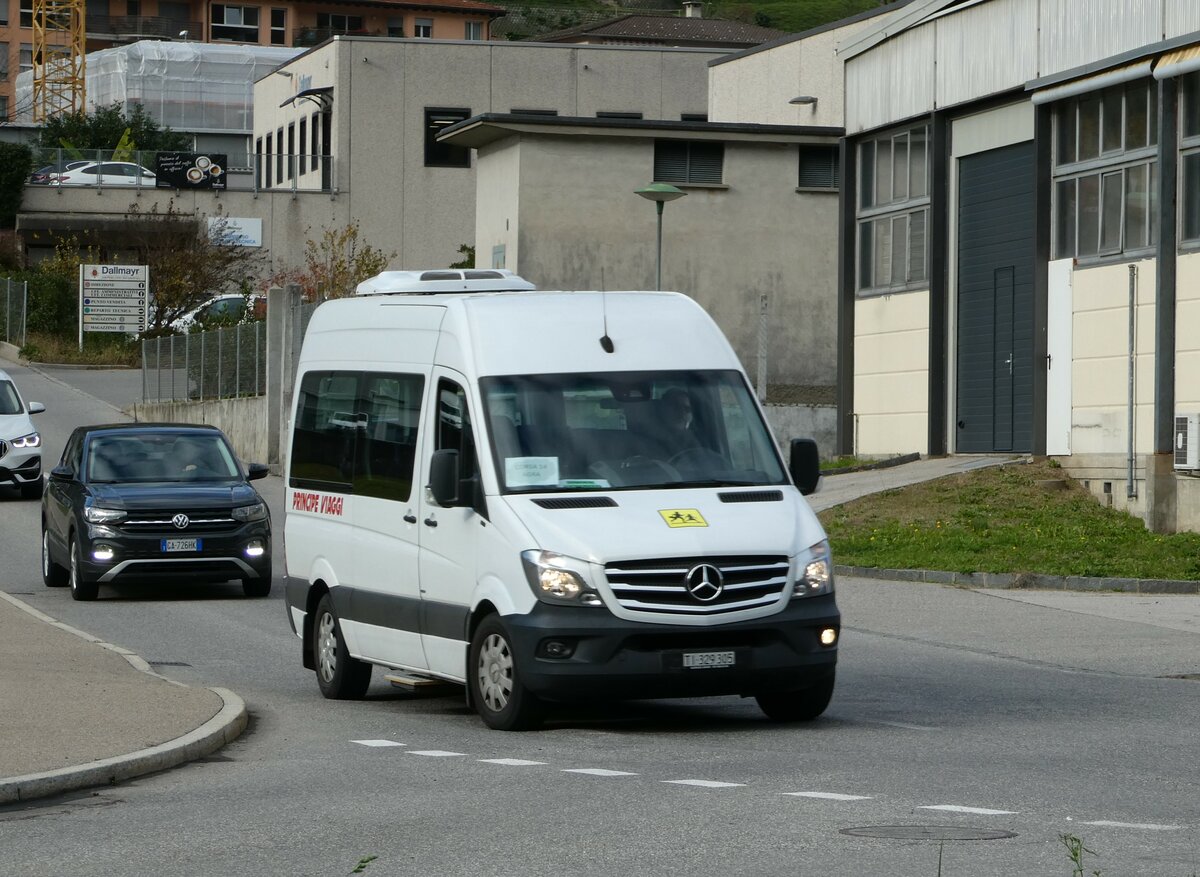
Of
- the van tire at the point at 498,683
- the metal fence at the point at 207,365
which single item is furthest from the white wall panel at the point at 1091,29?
the metal fence at the point at 207,365

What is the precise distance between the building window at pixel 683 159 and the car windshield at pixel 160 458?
18.8 metres

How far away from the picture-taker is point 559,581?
10.6 m

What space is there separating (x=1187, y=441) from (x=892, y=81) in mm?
9934

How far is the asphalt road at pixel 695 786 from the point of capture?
24.3 ft

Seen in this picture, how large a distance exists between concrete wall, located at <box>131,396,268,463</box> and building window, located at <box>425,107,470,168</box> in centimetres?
2554

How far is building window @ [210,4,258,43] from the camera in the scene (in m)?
119

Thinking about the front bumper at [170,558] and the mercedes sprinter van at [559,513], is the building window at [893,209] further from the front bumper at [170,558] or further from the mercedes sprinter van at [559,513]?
the mercedes sprinter van at [559,513]

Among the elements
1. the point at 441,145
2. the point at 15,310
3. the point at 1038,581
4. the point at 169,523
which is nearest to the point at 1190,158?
the point at 1038,581

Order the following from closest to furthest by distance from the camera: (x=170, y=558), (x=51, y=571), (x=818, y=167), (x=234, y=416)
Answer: (x=170, y=558) → (x=51, y=571) → (x=818, y=167) → (x=234, y=416)

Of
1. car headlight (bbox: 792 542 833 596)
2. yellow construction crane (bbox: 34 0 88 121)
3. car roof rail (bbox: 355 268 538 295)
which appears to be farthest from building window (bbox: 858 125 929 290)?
yellow construction crane (bbox: 34 0 88 121)

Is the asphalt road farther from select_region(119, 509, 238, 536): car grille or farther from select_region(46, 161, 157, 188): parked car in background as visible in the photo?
select_region(46, 161, 157, 188): parked car in background

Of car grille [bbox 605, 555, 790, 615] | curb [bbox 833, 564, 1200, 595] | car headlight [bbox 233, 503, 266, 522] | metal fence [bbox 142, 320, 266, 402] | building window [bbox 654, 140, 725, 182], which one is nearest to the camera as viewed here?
car grille [bbox 605, 555, 790, 615]

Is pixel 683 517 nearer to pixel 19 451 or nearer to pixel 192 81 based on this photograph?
pixel 19 451

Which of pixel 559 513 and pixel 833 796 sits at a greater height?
pixel 559 513
